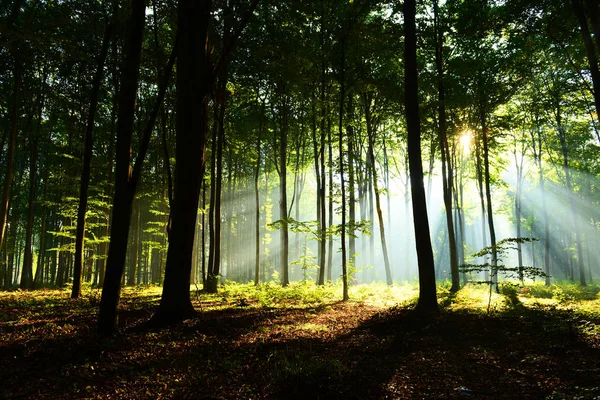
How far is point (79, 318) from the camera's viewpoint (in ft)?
23.2

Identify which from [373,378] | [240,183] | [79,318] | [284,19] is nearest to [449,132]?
[284,19]

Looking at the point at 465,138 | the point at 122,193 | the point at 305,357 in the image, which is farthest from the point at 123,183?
the point at 465,138

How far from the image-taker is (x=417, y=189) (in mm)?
8766

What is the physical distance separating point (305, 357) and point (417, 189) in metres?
5.72

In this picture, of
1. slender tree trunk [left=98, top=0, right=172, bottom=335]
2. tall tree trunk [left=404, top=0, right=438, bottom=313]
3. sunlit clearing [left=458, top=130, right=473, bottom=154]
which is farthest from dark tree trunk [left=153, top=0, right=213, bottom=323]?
sunlit clearing [left=458, top=130, right=473, bottom=154]

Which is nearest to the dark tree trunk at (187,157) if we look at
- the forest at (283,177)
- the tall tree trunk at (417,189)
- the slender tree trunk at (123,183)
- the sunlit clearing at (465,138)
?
the forest at (283,177)

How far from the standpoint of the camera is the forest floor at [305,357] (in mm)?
3861

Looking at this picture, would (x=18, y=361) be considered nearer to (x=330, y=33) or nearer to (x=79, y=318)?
(x=79, y=318)

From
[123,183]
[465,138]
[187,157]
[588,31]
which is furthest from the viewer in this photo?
[465,138]

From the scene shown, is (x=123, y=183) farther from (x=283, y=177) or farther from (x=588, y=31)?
(x=283, y=177)

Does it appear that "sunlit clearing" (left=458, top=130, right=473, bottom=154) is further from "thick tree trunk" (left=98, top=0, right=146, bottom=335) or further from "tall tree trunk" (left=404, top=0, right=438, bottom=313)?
"thick tree trunk" (left=98, top=0, right=146, bottom=335)

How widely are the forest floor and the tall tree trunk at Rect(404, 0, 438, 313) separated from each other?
70cm

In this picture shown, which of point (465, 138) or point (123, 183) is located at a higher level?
point (465, 138)

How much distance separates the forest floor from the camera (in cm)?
386
